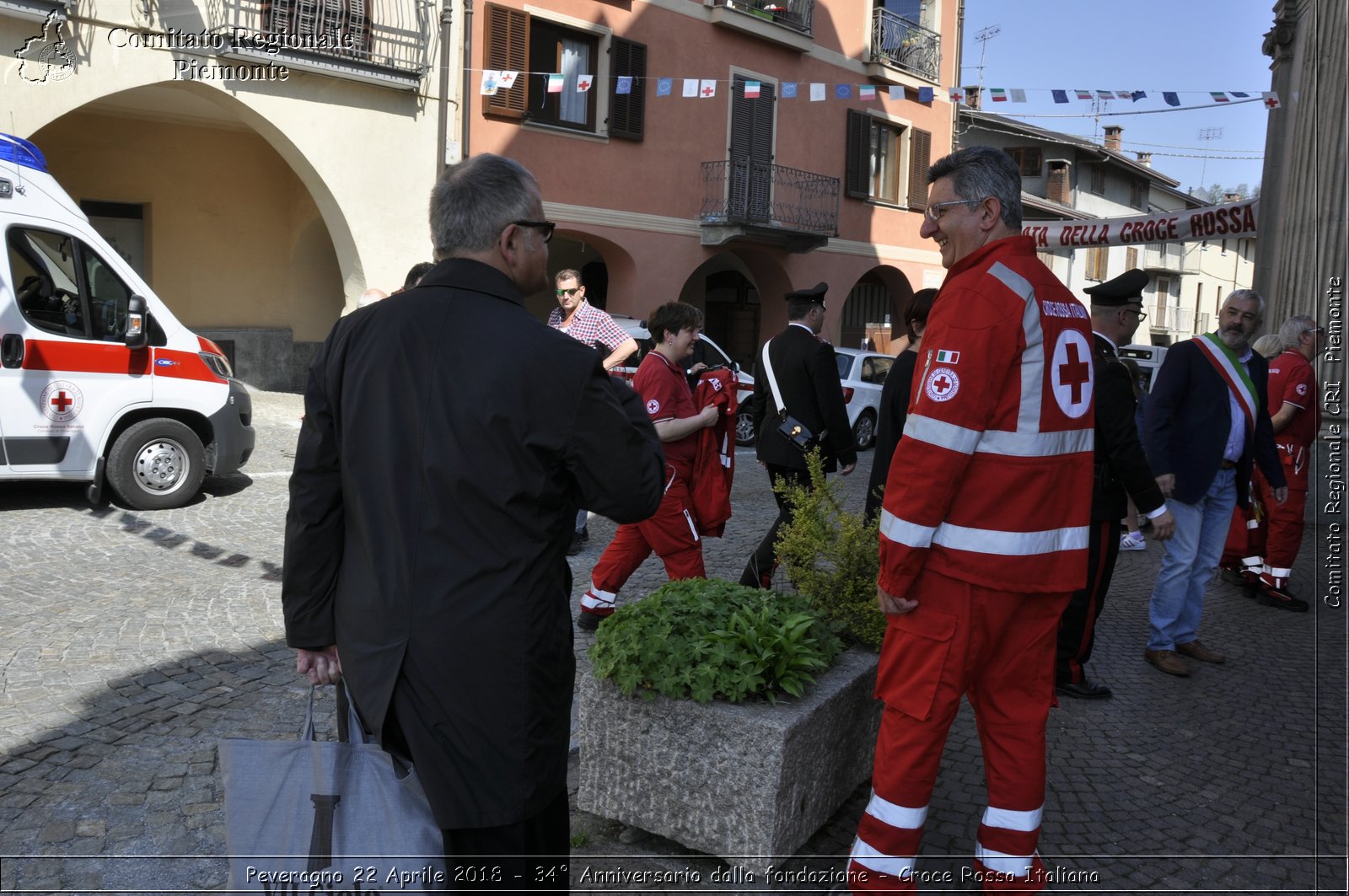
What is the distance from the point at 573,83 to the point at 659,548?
43.9 ft

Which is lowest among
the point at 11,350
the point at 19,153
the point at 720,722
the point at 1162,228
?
the point at 720,722

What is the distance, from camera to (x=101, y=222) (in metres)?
15.2

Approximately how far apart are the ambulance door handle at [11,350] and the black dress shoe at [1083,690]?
7479mm

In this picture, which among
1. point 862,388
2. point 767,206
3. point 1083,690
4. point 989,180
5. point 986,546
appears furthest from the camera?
point 767,206

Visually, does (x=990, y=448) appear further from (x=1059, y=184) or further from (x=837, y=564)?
(x=1059, y=184)

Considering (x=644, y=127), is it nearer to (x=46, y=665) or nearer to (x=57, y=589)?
(x=57, y=589)

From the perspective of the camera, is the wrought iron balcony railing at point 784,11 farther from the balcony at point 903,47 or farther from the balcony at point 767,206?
the balcony at point 767,206

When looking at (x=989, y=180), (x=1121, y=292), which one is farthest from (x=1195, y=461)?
(x=989, y=180)

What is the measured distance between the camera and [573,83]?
16.9 metres

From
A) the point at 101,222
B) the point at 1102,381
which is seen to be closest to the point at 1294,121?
the point at 1102,381

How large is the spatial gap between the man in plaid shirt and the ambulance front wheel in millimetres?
3446

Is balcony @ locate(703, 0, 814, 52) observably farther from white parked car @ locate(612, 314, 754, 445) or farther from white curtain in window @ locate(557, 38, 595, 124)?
white parked car @ locate(612, 314, 754, 445)

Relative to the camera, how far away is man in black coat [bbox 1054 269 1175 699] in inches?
180

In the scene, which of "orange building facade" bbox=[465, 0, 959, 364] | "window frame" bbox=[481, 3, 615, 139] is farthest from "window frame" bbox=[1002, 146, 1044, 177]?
"window frame" bbox=[481, 3, 615, 139]
